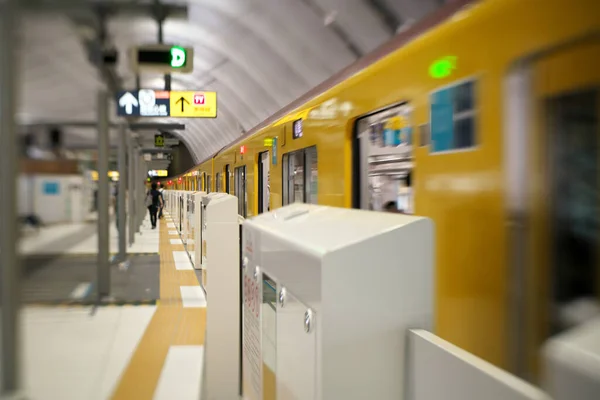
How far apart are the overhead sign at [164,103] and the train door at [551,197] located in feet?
31.0

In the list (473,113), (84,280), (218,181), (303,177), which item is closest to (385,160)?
(473,113)

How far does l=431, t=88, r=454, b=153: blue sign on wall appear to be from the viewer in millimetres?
2281

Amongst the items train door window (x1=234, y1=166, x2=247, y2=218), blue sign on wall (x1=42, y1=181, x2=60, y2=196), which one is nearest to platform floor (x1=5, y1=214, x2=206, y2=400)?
blue sign on wall (x1=42, y1=181, x2=60, y2=196)

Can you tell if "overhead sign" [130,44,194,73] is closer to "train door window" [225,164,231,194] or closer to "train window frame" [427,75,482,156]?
"train door window" [225,164,231,194]

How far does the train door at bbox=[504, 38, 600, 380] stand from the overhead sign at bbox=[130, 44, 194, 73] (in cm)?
677

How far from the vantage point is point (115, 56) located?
28.3ft

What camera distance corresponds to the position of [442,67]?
2375 millimetres

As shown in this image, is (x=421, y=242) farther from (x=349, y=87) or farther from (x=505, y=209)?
(x=349, y=87)

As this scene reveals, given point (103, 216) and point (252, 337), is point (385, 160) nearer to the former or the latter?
point (252, 337)

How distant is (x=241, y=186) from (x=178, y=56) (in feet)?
8.71

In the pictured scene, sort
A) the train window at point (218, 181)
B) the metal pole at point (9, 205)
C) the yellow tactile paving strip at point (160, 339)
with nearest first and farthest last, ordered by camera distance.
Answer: the metal pole at point (9, 205), the yellow tactile paving strip at point (160, 339), the train window at point (218, 181)

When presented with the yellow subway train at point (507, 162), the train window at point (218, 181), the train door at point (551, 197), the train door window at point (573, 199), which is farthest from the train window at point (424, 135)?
the train window at point (218, 181)

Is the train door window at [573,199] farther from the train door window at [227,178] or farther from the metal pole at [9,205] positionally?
the train door window at [227,178]

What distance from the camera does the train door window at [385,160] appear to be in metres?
2.85
